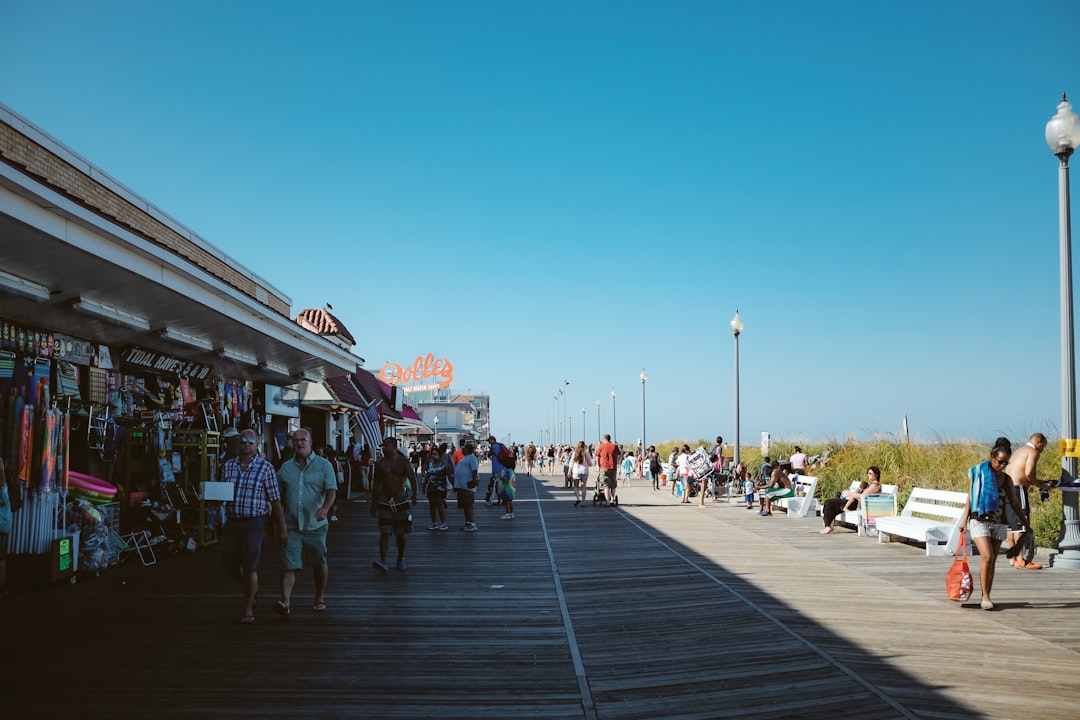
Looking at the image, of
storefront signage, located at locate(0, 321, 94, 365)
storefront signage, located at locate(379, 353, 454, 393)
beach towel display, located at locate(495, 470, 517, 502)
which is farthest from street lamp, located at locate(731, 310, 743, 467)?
storefront signage, located at locate(379, 353, 454, 393)

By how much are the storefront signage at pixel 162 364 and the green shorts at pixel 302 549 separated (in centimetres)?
604

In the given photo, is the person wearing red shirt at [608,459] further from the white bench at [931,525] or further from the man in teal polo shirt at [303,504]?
the man in teal polo shirt at [303,504]

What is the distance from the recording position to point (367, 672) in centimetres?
643

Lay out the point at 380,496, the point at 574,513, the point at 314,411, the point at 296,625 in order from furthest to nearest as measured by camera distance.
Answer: the point at 314,411
the point at 574,513
the point at 380,496
the point at 296,625

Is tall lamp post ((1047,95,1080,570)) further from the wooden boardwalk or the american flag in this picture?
the american flag

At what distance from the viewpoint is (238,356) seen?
1717cm

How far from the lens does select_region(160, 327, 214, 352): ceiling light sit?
13.5 meters

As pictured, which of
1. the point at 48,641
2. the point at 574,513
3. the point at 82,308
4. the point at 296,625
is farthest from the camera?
the point at 574,513

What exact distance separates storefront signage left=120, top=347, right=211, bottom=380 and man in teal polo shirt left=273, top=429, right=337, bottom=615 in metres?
5.87

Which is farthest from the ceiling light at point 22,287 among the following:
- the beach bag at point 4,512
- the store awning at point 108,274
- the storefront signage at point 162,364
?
the storefront signage at point 162,364

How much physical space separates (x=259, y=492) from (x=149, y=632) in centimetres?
149

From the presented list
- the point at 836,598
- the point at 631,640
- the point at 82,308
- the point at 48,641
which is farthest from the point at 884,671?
the point at 82,308

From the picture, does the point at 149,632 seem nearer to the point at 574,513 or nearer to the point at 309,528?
the point at 309,528

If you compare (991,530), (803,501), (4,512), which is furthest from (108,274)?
(803,501)
